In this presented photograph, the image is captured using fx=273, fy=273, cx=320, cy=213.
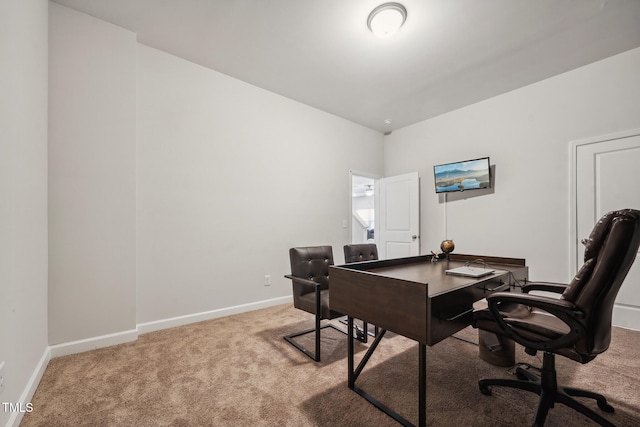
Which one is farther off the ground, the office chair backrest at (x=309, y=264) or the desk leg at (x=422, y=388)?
the office chair backrest at (x=309, y=264)

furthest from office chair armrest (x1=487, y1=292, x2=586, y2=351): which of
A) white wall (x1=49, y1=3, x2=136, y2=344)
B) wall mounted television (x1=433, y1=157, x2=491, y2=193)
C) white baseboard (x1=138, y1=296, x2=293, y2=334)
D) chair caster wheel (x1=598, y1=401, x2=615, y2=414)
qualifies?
white wall (x1=49, y1=3, x2=136, y2=344)

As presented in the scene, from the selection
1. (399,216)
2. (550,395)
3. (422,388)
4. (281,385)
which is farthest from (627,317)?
(281,385)

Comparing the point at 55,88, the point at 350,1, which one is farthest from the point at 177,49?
the point at 350,1

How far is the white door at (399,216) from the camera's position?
15.0ft

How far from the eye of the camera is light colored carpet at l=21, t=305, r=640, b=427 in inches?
59.7

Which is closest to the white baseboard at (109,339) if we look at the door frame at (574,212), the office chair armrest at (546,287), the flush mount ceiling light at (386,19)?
the office chair armrest at (546,287)

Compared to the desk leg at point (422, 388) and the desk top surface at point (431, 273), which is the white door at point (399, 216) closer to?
the desk top surface at point (431, 273)

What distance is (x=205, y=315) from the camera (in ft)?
10.1

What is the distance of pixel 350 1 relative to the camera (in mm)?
2148

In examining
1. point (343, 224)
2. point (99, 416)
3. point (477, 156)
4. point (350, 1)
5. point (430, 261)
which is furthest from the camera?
point (343, 224)

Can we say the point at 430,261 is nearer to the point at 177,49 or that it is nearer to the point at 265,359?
the point at 265,359

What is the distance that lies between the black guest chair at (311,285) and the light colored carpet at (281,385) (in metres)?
0.19

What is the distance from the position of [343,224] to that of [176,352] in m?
2.93

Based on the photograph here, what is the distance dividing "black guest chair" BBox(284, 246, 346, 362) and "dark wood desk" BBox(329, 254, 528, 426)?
0.37 metres
